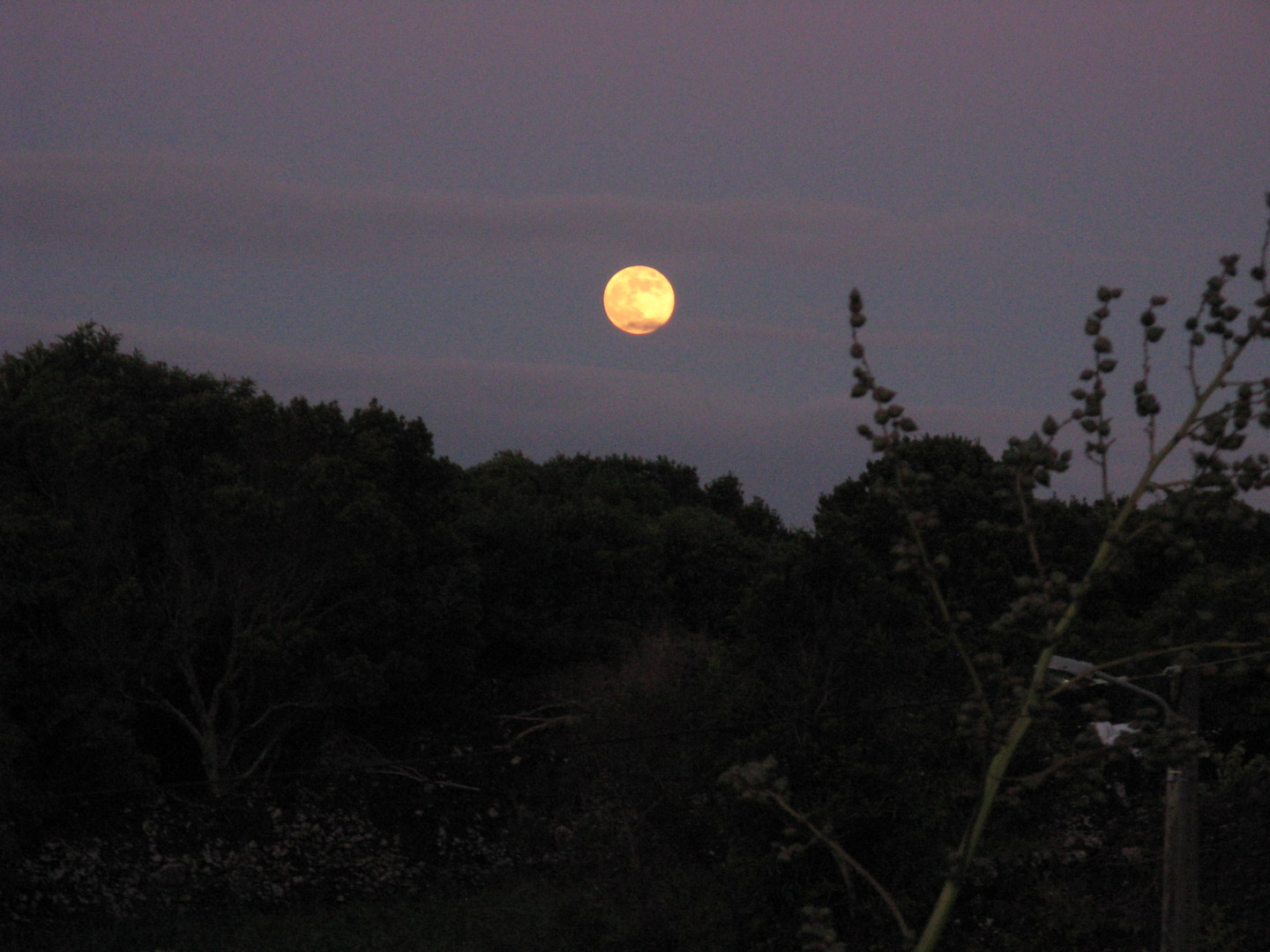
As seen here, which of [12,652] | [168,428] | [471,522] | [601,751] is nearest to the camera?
[12,652]

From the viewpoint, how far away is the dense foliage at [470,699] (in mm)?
19047

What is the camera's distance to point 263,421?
3384cm

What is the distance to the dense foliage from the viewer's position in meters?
19.0

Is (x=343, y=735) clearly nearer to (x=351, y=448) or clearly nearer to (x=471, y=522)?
(x=351, y=448)

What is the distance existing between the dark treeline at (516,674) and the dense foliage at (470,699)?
0.27ft

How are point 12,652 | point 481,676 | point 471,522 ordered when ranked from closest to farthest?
point 12,652
point 481,676
point 471,522

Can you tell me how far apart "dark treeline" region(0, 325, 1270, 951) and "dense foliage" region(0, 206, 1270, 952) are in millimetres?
83

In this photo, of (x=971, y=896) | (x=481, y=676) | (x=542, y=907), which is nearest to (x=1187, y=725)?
(x=971, y=896)

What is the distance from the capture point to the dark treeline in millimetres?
19000

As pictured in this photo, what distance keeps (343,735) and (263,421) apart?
8.21 meters

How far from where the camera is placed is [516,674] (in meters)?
41.7

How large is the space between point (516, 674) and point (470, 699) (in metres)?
2.91

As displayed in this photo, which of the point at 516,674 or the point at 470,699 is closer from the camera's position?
the point at 470,699

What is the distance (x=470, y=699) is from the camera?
3903 centimetres
